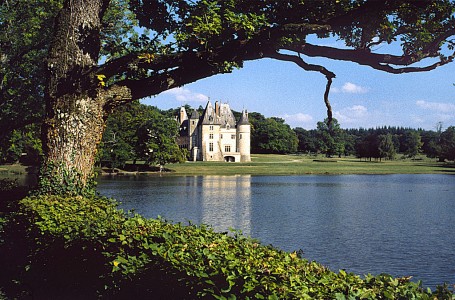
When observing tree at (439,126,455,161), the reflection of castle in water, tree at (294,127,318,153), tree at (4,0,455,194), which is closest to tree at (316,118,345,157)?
tree at (294,127,318,153)

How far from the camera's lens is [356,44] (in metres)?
10.7

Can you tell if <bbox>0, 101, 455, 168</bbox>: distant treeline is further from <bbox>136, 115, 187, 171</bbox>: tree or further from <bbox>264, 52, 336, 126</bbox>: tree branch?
<bbox>264, 52, 336, 126</bbox>: tree branch

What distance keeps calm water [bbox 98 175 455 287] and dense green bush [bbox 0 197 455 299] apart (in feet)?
34.1

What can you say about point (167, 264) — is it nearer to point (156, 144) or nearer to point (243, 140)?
point (156, 144)

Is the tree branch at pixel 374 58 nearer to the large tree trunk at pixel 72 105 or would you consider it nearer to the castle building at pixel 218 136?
the large tree trunk at pixel 72 105

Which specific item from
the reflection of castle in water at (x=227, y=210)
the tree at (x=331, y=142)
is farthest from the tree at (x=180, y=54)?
the tree at (x=331, y=142)

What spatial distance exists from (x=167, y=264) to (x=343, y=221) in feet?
73.5

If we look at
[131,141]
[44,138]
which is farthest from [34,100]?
[131,141]

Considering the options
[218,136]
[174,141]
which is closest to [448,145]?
[218,136]

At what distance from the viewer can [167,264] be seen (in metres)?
4.63

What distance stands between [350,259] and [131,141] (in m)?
59.7

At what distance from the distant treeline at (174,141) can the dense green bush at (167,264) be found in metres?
12.7

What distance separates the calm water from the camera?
16828 mm

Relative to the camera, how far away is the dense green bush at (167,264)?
3.59 metres
